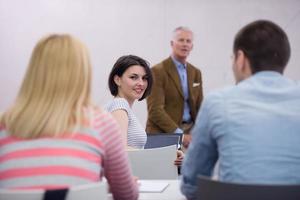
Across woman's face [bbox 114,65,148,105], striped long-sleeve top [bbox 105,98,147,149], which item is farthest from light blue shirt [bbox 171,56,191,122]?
striped long-sleeve top [bbox 105,98,147,149]

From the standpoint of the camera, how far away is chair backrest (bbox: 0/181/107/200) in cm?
145

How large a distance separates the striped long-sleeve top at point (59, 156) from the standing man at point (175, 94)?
10.2ft

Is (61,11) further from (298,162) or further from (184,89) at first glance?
(298,162)

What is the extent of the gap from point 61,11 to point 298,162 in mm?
4556

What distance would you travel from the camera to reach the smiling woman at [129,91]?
10.6 feet

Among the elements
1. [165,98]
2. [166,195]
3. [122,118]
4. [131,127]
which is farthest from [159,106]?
[166,195]

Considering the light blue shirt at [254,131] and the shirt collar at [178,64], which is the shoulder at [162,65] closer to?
the shirt collar at [178,64]

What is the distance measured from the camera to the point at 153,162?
2.77 metres

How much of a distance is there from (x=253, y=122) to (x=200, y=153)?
23 centimetres

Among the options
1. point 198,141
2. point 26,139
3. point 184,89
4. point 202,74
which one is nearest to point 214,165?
point 198,141

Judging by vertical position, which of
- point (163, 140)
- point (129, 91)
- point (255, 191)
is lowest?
point (163, 140)

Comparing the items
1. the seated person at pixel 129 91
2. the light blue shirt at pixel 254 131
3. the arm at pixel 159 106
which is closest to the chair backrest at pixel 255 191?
the light blue shirt at pixel 254 131

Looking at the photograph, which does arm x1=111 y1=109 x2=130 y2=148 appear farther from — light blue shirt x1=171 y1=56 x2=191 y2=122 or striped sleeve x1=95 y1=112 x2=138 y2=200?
light blue shirt x1=171 y1=56 x2=191 y2=122

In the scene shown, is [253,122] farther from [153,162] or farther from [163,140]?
[163,140]
